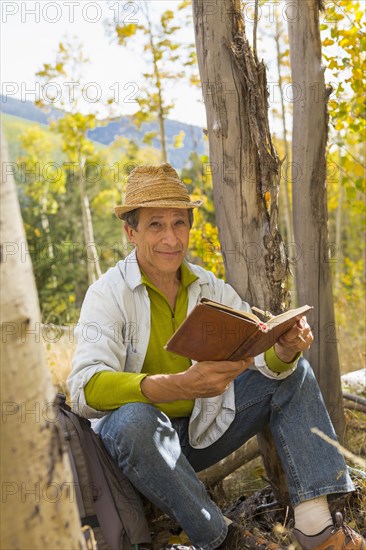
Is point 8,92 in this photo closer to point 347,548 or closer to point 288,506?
point 288,506

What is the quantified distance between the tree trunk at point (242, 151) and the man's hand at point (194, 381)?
2.43 ft

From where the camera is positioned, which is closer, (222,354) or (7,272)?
(7,272)

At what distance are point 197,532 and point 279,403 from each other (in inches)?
23.3

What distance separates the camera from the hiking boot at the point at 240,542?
2.40 m

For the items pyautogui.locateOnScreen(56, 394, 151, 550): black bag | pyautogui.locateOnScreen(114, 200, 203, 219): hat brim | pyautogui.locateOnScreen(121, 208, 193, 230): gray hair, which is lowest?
pyautogui.locateOnScreen(56, 394, 151, 550): black bag

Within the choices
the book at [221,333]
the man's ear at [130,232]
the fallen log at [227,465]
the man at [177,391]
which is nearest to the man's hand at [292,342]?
the man at [177,391]

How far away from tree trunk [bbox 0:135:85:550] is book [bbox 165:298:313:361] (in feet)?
2.35

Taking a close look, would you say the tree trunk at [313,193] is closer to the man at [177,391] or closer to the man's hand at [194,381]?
the man at [177,391]

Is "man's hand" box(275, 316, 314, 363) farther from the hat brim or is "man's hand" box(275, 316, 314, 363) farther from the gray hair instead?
the gray hair

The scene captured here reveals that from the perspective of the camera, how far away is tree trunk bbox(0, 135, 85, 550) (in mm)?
1319

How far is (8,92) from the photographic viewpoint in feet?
12.8

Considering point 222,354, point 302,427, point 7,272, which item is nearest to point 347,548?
point 302,427

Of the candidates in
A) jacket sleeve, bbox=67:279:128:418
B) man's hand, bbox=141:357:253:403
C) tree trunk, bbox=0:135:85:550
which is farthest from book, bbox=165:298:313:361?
tree trunk, bbox=0:135:85:550

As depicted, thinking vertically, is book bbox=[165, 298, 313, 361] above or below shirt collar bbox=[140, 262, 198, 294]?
below
